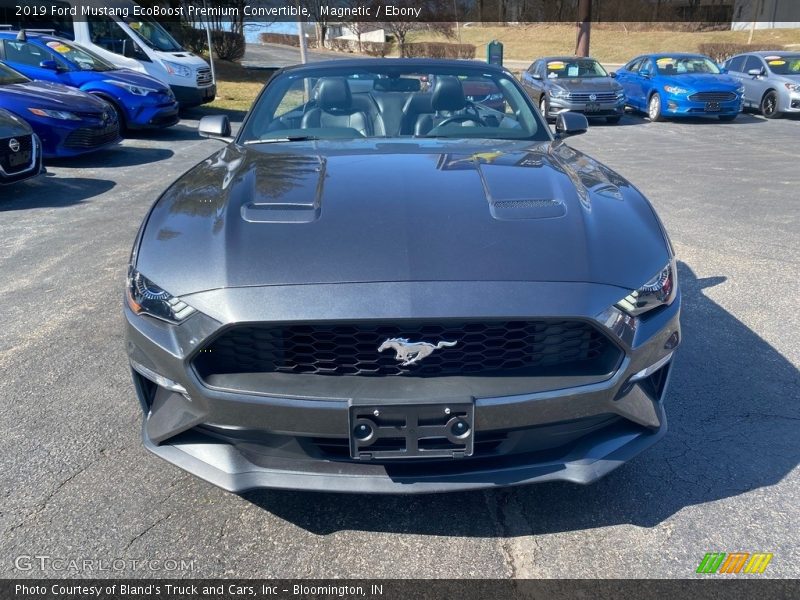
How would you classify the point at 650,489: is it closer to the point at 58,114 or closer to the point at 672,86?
the point at 58,114

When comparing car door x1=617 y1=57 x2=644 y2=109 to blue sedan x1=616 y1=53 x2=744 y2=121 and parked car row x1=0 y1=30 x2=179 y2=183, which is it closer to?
blue sedan x1=616 y1=53 x2=744 y2=121

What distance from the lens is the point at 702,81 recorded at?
47.7ft

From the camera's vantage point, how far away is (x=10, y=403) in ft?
10.6

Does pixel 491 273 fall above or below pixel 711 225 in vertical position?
above

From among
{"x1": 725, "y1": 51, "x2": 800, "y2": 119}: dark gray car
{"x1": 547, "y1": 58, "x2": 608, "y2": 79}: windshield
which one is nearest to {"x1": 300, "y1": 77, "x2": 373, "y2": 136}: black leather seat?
{"x1": 547, "y1": 58, "x2": 608, "y2": 79}: windshield

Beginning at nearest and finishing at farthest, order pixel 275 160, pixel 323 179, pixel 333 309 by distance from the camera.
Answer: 1. pixel 333 309
2. pixel 323 179
3. pixel 275 160

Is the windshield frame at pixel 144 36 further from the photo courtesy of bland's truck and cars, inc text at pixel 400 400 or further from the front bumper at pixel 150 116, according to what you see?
the photo courtesy of bland's truck and cars, inc text at pixel 400 400

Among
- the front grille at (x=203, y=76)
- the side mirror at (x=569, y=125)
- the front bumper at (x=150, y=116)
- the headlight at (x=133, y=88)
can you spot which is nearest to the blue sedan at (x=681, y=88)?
the front grille at (x=203, y=76)

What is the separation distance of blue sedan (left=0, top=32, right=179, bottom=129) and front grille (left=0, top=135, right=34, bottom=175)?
411 centimetres

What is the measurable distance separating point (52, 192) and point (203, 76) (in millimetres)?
7683

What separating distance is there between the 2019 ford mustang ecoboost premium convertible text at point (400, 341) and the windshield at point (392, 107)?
4.34ft

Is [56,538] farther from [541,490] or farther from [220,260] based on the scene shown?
[541,490]

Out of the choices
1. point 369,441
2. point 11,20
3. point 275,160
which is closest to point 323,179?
point 275,160

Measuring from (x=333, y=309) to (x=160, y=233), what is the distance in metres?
0.84
